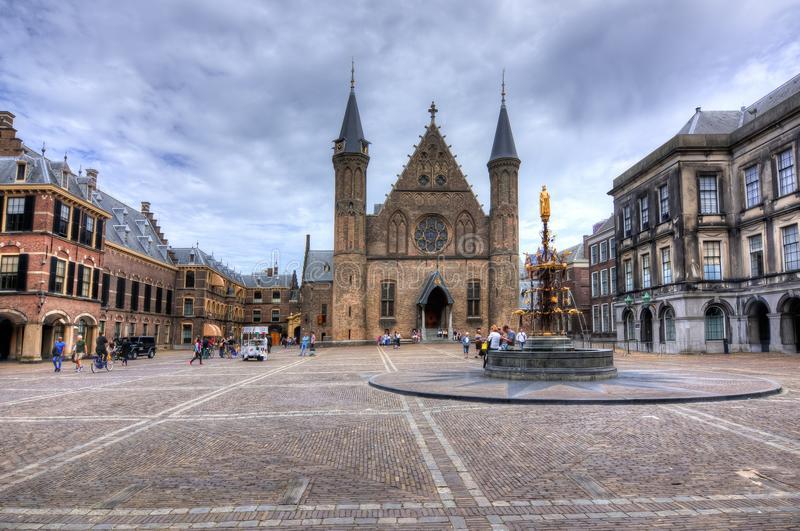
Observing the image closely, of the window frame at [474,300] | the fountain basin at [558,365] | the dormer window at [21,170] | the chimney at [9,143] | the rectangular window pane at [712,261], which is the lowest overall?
the fountain basin at [558,365]

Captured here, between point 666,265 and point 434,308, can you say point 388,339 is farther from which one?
point 666,265

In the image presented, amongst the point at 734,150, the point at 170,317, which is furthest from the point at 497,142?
the point at 170,317

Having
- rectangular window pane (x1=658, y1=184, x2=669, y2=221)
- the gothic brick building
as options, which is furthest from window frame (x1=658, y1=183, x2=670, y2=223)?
the gothic brick building

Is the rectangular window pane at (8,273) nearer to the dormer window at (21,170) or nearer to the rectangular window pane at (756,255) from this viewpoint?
the dormer window at (21,170)

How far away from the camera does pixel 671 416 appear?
9.93m

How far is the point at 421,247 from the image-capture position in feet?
174

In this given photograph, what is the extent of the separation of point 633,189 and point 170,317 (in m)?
45.1

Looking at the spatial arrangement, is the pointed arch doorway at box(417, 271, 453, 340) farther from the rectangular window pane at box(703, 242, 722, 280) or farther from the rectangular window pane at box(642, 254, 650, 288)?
the rectangular window pane at box(703, 242, 722, 280)

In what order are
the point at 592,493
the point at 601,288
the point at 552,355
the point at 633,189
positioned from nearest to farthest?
1. the point at 592,493
2. the point at 552,355
3. the point at 633,189
4. the point at 601,288

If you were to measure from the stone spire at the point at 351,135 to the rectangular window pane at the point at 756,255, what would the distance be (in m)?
34.1

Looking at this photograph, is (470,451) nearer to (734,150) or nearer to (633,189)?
(734,150)

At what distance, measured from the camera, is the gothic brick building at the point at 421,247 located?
5075 centimetres

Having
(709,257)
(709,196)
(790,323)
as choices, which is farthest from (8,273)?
(790,323)

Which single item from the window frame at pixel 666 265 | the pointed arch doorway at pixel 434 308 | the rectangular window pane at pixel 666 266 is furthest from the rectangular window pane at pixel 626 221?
the pointed arch doorway at pixel 434 308
